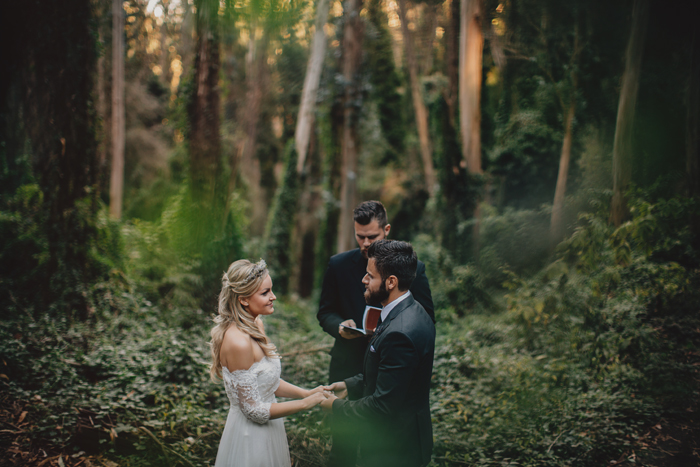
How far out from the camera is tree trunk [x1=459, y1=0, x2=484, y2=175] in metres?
11.6

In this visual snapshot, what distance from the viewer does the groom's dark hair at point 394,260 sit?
7.39ft

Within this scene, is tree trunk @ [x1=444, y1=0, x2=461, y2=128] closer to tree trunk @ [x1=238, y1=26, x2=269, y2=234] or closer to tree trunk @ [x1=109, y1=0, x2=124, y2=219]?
tree trunk @ [x1=238, y1=26, x2=269, y2=234]

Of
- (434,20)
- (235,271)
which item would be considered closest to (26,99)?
(235,271)

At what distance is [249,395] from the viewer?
2.30 m

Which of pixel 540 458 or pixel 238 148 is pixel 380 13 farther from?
pixel 540 458

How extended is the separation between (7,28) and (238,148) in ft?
13.8

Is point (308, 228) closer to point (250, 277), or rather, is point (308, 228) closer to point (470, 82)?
point (470, 82)

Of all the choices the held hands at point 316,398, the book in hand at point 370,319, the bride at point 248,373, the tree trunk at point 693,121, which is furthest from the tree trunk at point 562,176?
the bride at point 248,373

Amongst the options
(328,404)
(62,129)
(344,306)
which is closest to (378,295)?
(328,404)

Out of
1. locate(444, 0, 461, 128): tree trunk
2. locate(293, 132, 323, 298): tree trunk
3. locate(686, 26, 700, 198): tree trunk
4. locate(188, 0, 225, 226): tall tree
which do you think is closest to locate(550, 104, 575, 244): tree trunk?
locate(686, 26, 700, 198): tree trunk

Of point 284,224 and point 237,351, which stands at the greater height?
point 284,224

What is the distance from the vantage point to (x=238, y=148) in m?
8.95

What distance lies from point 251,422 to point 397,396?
0.95 metres

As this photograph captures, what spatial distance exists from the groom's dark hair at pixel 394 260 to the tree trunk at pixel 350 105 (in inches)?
387
